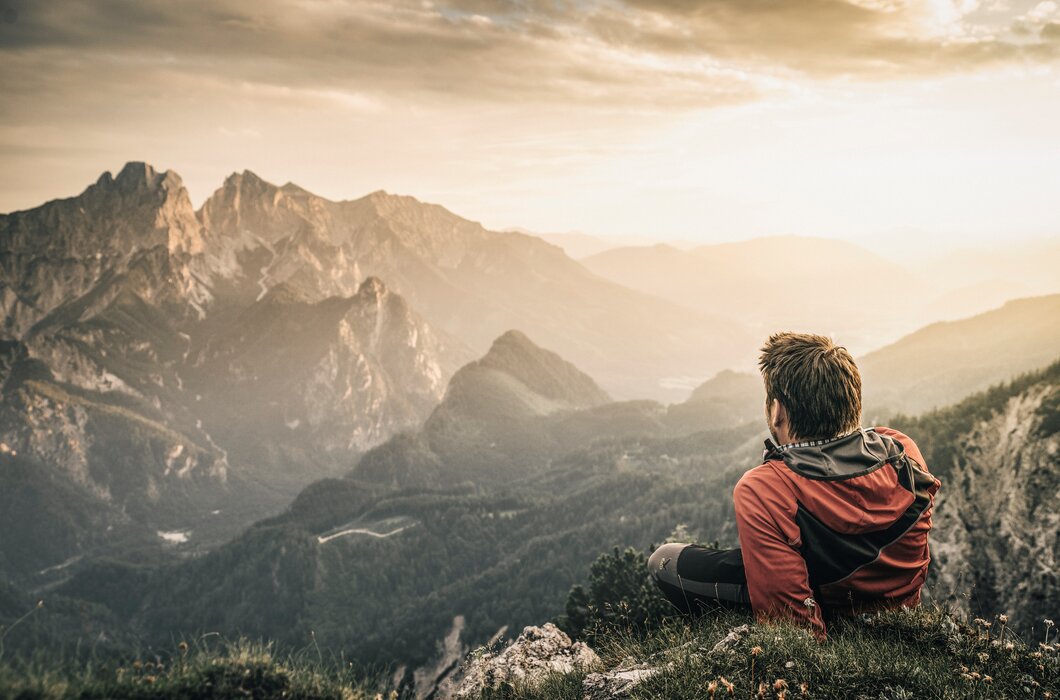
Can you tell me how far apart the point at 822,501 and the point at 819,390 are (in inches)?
44.1

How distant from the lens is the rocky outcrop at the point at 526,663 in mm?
8320

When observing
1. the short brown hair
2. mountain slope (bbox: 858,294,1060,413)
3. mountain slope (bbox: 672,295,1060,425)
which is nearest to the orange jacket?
the short brown hair

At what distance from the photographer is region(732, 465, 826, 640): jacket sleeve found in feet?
18.6

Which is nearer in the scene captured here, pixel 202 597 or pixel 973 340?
pixel 202 597

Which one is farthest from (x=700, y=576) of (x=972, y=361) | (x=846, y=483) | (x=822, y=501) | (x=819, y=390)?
(x=972, y=361)

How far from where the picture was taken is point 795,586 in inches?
226

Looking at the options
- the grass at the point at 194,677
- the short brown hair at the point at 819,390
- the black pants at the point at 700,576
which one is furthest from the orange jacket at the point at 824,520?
the grass at the point at 194,677

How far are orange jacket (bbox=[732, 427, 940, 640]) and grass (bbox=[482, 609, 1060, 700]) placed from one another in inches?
16.8

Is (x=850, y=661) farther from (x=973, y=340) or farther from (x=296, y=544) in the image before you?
(x=973, y=340)

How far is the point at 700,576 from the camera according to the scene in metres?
7.08

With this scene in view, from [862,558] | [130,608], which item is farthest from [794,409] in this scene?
[130,608]

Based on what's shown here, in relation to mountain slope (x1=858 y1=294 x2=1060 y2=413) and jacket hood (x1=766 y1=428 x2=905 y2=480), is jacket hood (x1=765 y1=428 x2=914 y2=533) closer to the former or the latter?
jacket hood (x1=766 y1=428 x2=905 y2=480)

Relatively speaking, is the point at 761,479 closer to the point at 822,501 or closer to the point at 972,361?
the point at 822,501

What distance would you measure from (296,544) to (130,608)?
58.1 m
